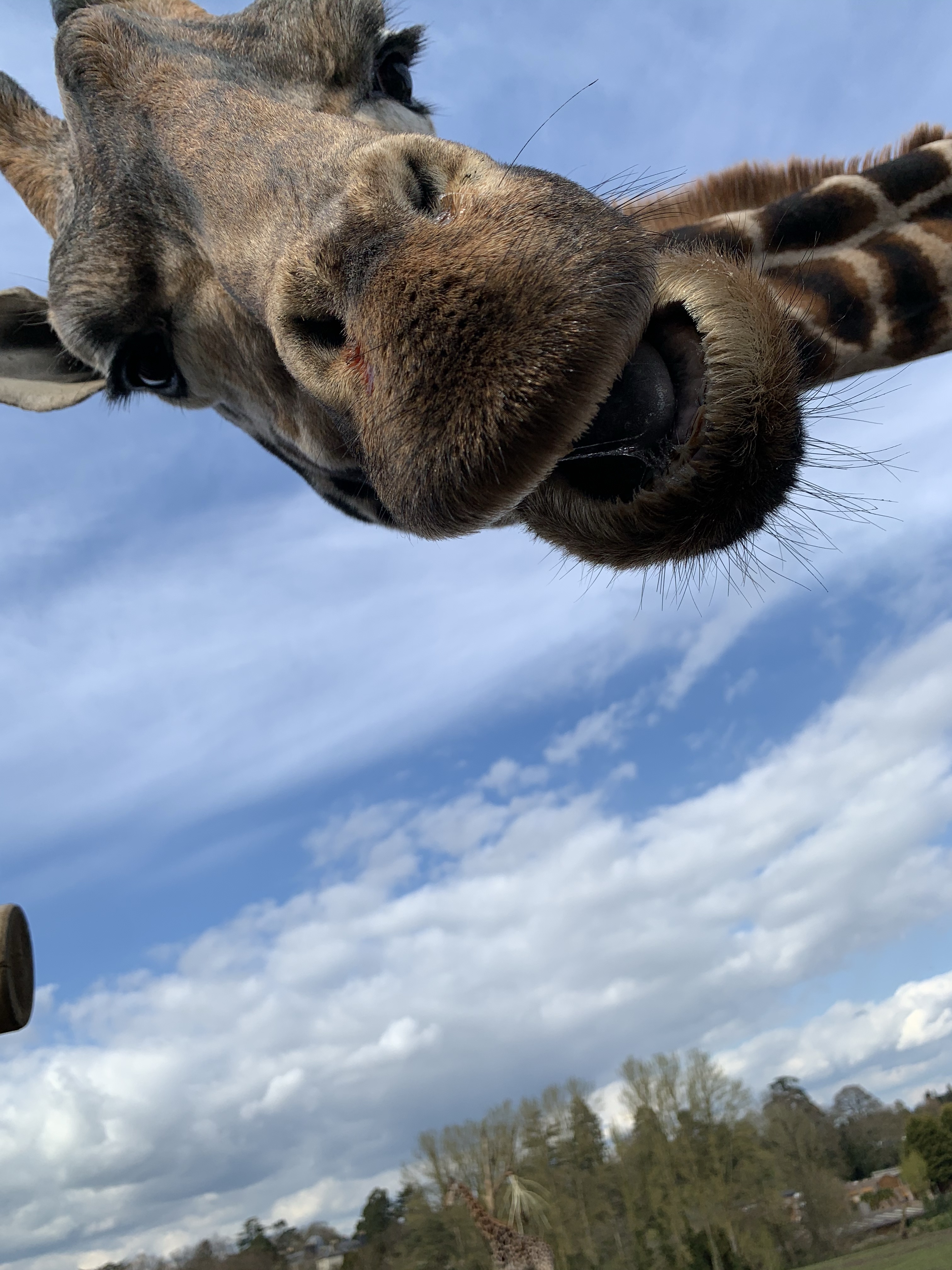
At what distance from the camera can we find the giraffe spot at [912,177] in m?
4.23

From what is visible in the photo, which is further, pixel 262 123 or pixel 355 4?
pixel 355 4

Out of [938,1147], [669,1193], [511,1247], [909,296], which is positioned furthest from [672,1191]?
[909,296]

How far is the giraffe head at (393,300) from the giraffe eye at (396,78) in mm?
37

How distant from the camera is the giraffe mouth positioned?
81.8 inches

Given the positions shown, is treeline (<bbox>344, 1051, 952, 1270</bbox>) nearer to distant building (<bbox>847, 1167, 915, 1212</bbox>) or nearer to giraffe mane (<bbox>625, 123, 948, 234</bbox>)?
distant building (<bbox>847, 1167, 915, 1212</bbox>)

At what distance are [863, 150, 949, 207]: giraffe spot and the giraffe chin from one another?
2.42 metres

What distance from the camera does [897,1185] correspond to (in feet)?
230

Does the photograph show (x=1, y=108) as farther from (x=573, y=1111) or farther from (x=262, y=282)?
(x=573, y=1111)

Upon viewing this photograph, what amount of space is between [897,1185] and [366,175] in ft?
282

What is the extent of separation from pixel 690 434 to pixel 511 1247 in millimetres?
18553

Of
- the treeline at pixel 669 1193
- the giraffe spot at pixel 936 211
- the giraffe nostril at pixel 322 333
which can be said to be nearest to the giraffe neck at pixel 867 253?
the giraffe spot at pixel 936 211

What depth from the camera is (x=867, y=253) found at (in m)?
4.13

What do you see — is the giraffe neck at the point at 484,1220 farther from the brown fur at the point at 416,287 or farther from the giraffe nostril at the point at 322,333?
the giraffe nostril at the point at 322,333

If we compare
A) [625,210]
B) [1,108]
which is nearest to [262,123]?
[625,210]
